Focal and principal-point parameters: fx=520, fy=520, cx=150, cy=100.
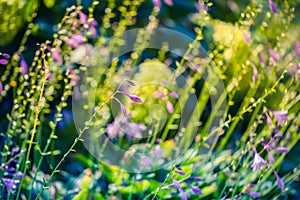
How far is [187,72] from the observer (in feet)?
7.48

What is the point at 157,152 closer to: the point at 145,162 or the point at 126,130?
the point at 145,162

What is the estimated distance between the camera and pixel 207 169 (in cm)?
198

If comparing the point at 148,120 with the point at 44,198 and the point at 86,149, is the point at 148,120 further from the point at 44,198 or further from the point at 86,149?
the point at 44,198

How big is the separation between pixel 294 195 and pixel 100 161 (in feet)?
2.85

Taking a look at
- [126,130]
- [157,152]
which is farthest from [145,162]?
[126,130]

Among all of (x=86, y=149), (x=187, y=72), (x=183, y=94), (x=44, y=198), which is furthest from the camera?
(x=187, y=72)

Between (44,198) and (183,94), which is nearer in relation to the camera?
(44,198)

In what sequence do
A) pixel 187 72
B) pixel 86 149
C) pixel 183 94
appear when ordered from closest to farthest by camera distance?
pixel 183 94, pixel 86 149, pixel 187 72

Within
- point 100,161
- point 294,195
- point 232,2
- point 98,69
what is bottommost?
point 294,195

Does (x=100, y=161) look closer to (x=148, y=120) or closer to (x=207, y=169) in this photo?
(x=148, y=120)

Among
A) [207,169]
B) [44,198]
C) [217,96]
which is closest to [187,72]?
[217,96]

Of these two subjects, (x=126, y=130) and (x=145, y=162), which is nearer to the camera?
(x=145, y=162)

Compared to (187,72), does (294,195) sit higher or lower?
lower

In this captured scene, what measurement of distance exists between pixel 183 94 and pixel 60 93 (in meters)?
0.54
